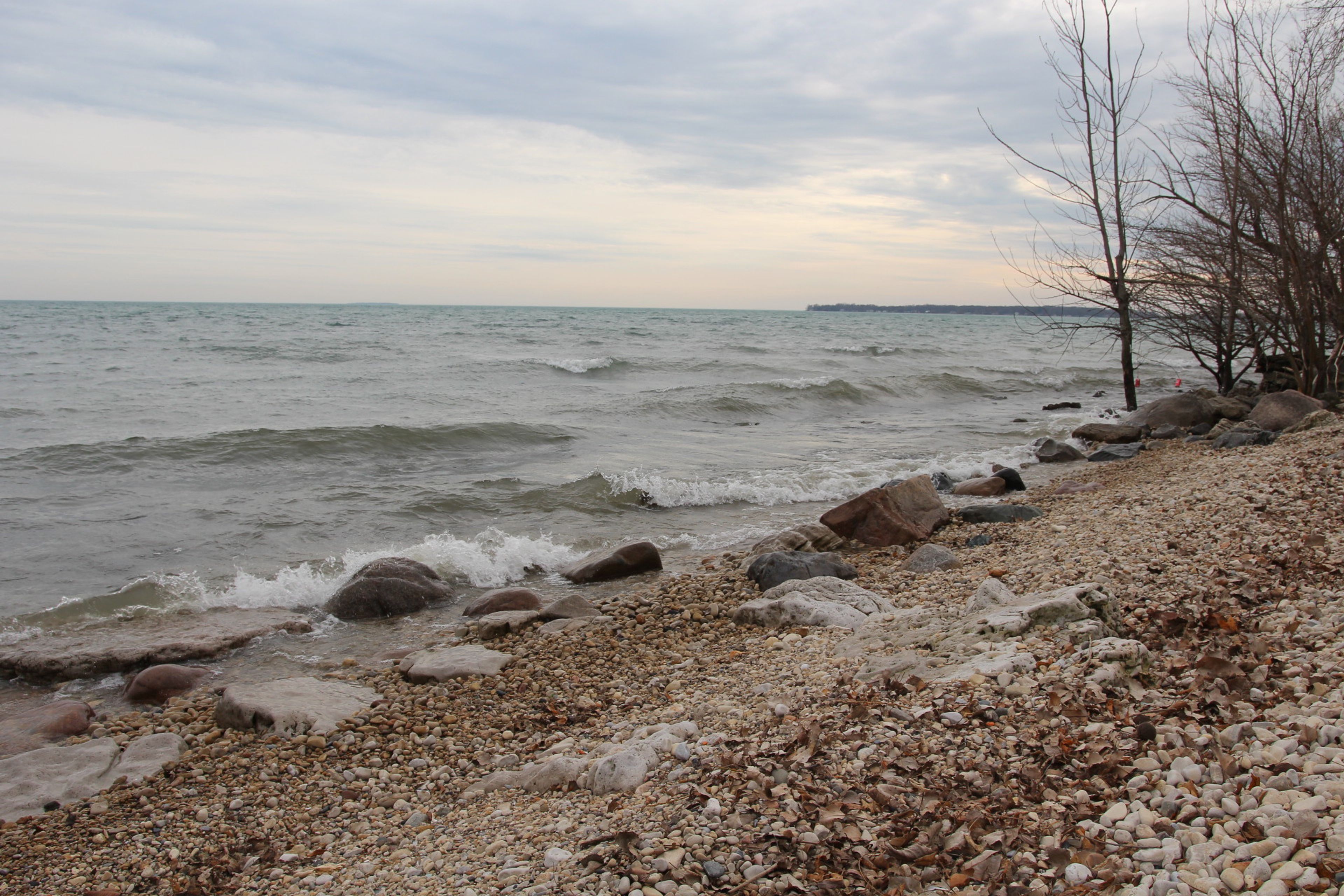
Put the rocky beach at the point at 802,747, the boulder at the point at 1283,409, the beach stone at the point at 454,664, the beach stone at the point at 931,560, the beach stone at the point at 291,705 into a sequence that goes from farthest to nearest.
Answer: the boulder at the point at 1283,409 → the beach stone at the point at 931,560 → the beach stone at the point at 454,664 → the beach stone at the point at 291,705 → the rocky beach at the point at 802,747

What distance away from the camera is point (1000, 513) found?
9.06 metres

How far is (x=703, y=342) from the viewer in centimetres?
4450

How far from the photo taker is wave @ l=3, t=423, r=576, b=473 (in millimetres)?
12609

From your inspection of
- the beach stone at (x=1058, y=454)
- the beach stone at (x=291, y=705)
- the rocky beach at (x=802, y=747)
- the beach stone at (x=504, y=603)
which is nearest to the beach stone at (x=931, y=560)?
the rocky beach at (x=802, y=747)

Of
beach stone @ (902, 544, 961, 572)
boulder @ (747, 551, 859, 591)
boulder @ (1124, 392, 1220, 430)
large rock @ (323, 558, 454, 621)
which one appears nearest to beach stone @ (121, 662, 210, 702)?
large rock @ (323, 558, 454, 621)

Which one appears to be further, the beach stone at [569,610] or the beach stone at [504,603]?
the beach stone at [504,603]

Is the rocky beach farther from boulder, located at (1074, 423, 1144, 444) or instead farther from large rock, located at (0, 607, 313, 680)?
boulder, located at (1074, 423, 1144, 444)

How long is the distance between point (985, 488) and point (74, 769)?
1009cm

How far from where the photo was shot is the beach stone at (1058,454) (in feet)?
44.5

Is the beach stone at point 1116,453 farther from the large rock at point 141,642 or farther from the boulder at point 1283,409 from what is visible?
the large rock at point 141,642

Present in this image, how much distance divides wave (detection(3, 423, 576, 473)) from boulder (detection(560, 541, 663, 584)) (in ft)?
22.4

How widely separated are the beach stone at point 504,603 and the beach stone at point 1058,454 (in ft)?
32.0

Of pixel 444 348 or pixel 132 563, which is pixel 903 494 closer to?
pixel 132 563

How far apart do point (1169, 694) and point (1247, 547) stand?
2520 mm
